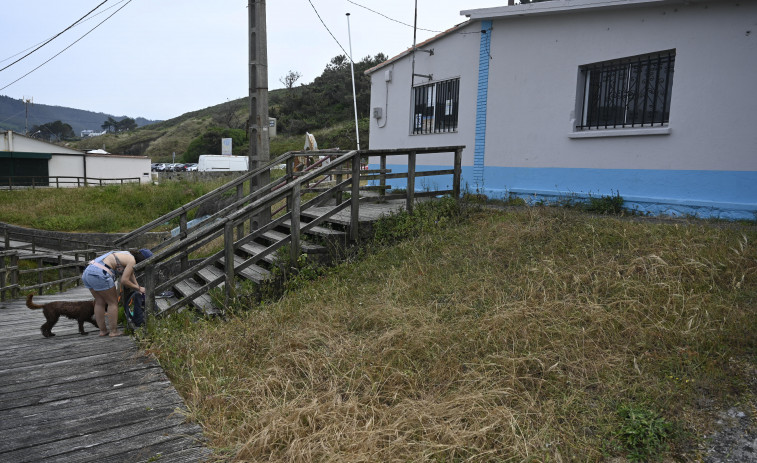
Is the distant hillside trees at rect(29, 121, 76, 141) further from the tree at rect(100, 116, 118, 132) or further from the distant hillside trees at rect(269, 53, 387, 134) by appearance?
the distant hillside trees at rect(269, 53, 387, 134)

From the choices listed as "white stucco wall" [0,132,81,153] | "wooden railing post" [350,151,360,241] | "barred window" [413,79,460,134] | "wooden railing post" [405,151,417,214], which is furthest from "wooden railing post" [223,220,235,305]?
"white stucco wall" [0,132,81,153]

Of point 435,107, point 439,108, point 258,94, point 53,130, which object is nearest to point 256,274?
point 258,94

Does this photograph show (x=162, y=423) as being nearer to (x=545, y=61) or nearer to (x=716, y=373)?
(x=716, y=373)

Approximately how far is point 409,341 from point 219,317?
288 centimetres

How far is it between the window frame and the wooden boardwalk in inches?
392

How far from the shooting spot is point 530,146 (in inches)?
445

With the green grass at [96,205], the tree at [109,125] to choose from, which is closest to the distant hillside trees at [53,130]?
the tree at [109,125]

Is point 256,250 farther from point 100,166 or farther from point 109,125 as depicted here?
point 109,125

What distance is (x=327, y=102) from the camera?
58.8 metres

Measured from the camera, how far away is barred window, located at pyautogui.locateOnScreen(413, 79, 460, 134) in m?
13.3

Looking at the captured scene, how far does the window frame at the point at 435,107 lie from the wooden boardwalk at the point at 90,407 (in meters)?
9.96

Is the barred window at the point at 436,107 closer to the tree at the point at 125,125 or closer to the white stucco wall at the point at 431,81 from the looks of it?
the white stucco wall at the point at 431,81

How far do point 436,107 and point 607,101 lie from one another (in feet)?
15.7

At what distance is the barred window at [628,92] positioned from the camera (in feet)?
31.0
